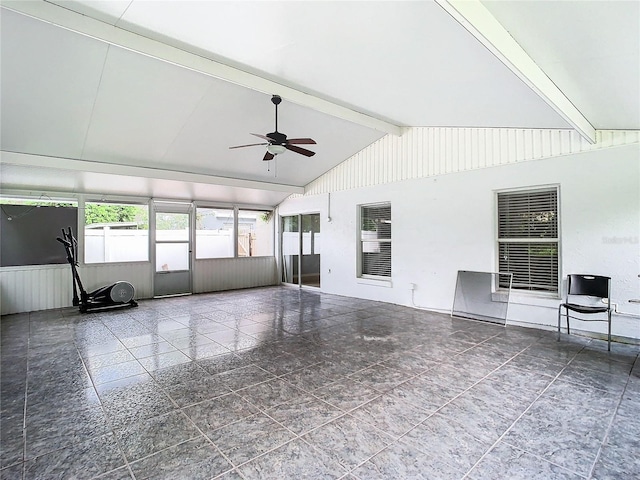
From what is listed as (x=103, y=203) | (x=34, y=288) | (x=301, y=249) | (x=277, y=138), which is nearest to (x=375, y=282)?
(x=301, y=249)

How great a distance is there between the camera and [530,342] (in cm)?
435

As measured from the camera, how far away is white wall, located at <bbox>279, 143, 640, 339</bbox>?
14.0ft

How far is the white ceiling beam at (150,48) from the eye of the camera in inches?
117

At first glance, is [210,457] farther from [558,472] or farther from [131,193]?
[131,193]

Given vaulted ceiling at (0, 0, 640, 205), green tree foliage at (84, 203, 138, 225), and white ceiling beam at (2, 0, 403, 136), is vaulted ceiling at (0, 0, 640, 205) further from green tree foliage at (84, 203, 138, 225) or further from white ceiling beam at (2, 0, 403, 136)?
green tree foliage at (84, 203, 138, 225)

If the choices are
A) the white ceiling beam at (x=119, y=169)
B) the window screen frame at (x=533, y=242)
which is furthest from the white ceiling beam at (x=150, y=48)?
the window screen frame at (x=533, y=242)

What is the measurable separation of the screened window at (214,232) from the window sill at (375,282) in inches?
154

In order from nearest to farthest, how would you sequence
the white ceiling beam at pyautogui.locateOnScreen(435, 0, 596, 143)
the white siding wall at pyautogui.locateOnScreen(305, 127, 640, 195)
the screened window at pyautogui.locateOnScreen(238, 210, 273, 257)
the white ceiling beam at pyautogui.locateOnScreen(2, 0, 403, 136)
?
1. the white ceiling beam at pyautogui.locateOnScreen(435, 0, 596, 143)
2. the white ceiling beam at pyautogui.locateOnScreen(2, 0, 403, 136)
3. the white siding wall at pyautogui.locateOnScreen(305, 127, 640, 195)
4. the screened window at pyautogui.locateOnScreen(238, 210, 273, 257)

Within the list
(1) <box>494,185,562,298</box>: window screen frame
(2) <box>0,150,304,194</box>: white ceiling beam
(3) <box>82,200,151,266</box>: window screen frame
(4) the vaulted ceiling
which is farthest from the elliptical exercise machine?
(1) <box>494,185,562,298</box>: window screen frame

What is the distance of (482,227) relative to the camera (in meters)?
5.54

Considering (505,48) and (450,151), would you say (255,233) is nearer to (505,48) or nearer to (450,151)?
(450,151)

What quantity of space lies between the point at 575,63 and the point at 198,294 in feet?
27.0

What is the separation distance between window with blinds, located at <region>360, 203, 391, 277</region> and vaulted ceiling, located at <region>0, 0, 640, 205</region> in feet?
5.86

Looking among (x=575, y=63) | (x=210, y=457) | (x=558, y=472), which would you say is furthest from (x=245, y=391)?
(x=575, y=63)
